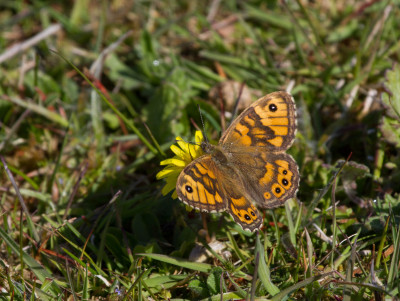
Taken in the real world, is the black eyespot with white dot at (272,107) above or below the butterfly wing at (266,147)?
above

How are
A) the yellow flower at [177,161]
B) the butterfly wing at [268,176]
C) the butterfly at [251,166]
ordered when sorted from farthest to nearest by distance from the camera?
1. the yellow flower at [177,161]
2. the butterfly wing at [268,176]
3. the butterfly at [251,166]

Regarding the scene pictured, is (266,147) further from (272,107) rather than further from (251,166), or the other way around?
(272,107)

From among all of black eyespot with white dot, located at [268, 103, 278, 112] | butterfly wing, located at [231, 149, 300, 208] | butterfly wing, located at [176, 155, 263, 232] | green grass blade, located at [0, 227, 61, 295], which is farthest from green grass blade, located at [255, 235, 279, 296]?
green grass blade, located at [0, 227, 61, 295]

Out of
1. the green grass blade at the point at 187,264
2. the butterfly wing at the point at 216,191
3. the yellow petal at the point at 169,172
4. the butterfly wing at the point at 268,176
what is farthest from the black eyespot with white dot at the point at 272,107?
the green grass blade at the point at 187,264

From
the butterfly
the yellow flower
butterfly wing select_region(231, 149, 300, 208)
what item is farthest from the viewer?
the yellow flower

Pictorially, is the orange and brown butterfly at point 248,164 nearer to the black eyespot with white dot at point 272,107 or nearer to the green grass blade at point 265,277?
the black eyespot with white dot at point 272,107

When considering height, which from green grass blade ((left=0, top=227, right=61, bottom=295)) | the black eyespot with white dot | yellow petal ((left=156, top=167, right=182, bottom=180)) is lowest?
green grass blade ((left=0, top=227, right=61, bottom=295))

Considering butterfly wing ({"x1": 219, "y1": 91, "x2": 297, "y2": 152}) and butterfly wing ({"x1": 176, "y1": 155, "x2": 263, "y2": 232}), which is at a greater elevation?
butterfly wing ({"x1": 219, "y1": 91, "x2": 297, "y2": 152})

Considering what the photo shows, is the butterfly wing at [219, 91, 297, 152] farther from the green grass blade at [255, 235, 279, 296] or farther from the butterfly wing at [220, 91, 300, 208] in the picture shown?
the green grass blade at [255, 235, 279, 296]

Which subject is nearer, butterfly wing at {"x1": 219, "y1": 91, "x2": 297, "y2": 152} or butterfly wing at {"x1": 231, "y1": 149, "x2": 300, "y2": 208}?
butterfly wing at {"x1": 231, "y1": 149, "x2": 300, "y2": 208}
